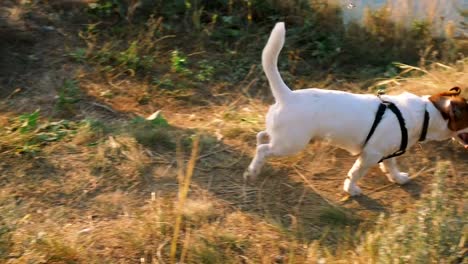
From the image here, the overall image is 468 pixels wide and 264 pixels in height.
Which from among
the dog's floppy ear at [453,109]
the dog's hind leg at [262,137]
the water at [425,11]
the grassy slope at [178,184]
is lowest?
the grassy slope at [178,184]

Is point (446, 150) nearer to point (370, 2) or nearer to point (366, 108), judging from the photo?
point (366, 108)

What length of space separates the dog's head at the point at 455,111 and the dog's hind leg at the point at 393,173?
41 centimetres

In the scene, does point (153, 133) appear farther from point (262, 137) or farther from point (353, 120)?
point (353, 120)

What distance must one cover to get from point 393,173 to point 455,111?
57cm

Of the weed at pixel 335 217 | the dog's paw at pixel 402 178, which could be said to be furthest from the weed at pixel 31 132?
the dog's paw at pixel 402 178

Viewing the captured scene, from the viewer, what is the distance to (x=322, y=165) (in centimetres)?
438

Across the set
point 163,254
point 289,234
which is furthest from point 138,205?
point 289,234

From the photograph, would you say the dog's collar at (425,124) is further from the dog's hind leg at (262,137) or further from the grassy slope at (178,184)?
Answer: the dog's hind leg at (262,137)

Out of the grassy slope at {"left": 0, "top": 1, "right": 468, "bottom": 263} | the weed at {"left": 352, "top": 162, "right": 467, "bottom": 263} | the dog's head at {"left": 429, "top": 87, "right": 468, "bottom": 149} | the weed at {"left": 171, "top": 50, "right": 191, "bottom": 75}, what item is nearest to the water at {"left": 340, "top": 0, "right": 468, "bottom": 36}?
the grassy slope at {"left": 0, "top": 1, "right": 468, "bottom": 263}

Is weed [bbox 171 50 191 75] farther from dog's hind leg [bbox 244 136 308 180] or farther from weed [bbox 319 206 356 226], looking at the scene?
weed [bbox 319 206 356 226]

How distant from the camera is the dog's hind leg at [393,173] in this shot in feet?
13.6

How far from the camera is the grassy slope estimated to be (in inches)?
131

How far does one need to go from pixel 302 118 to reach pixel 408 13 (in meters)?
2.88

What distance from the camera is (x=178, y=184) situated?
412 cm
